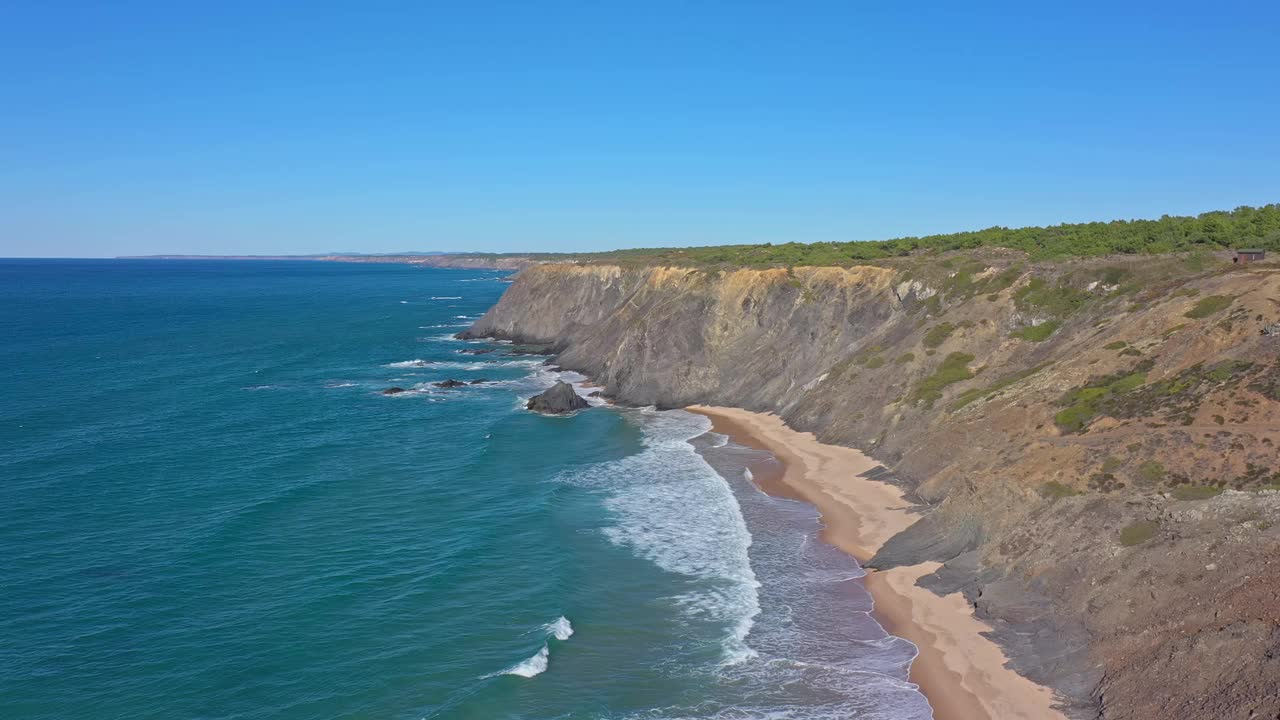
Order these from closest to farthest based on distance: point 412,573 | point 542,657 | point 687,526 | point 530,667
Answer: point 530,667
point 542,657
point 412,573
point 687,526

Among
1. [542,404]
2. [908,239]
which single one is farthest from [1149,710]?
[908,239]

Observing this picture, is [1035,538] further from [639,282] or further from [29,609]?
[639,282]

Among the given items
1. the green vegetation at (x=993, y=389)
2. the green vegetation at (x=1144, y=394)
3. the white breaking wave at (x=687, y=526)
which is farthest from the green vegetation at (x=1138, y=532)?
the green vegetation at (x=993, y=389)

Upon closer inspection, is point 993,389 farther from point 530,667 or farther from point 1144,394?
point 530,667

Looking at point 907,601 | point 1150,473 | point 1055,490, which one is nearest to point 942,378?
point 1055,490

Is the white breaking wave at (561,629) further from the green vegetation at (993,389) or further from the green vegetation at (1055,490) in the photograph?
the green vegetation at (993,389)
